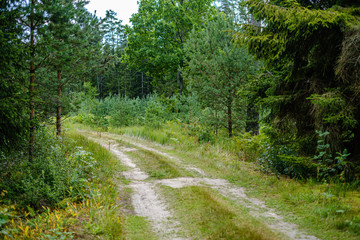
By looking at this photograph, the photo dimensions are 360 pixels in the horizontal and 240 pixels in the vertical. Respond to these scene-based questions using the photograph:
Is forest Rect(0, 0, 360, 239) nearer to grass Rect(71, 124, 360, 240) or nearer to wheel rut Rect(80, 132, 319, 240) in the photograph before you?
grass Rect(71, 124, 360, 240)

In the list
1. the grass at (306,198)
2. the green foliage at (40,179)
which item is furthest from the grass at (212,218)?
the green foliage at (40,179)

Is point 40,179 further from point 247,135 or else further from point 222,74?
point 222,74

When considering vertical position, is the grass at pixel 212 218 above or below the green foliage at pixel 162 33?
below

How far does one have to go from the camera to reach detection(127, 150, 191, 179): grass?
24.2 feet

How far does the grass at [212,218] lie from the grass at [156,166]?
159cm

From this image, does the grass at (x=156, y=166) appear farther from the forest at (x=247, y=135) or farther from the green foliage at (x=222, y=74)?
the green foliage at (x=222, y=74)

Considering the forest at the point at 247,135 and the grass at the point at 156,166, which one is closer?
the forest at the point at 247,135

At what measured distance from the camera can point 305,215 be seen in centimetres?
441

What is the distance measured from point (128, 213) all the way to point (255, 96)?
4.49 meters

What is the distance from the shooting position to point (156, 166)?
27.5 feet

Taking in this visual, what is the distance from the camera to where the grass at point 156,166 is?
7.38m

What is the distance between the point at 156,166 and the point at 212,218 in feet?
13.9

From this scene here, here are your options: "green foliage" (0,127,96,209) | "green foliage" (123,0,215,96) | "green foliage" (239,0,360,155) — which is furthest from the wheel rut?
"green foliage" (123,0,215,96)

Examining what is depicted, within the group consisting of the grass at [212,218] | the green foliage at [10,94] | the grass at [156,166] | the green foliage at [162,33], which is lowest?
the grass at [156,166]
